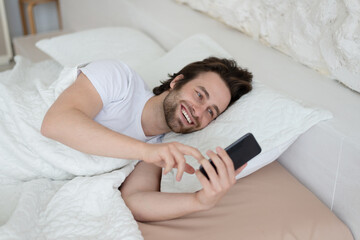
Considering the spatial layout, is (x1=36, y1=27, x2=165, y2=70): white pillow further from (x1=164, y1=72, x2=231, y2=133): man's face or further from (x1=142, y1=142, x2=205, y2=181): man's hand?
(x1=142, y1=142, x2=205, y2=181): man's hand

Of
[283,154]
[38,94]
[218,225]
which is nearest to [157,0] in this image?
[38,94]

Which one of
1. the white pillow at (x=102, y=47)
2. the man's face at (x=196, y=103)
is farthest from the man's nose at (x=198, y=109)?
the white pillow at (x=102, y=47)

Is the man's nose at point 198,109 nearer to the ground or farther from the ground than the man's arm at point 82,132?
nearer to the ground

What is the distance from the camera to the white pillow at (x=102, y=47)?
1842 millimetres

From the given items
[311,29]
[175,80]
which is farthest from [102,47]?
[311,29]

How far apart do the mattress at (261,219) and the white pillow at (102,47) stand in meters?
0.92

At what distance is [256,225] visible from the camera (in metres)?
1.00

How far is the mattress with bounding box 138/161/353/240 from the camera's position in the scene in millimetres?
977

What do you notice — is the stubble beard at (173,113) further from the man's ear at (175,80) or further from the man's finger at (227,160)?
the man's finger at (227,160)

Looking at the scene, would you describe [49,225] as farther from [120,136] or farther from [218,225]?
[218,225]

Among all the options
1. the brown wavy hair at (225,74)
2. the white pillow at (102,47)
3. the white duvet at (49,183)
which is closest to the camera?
the white duvet at (49,183)

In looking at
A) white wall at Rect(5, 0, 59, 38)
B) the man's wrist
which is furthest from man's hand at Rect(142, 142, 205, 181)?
white wall at Rect(5, 0, 59, 38)

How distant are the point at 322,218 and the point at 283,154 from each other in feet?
0.89

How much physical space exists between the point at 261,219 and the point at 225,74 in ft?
1.81
